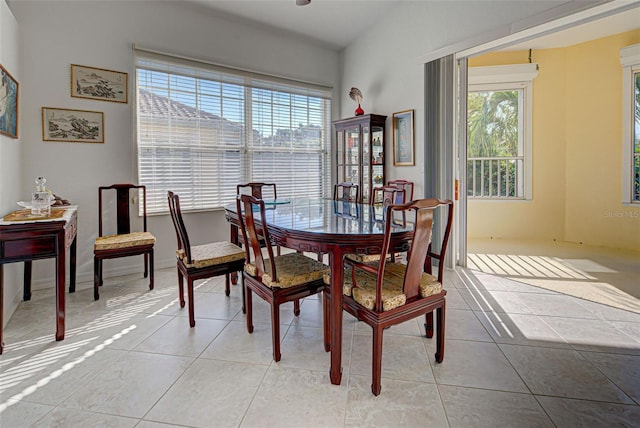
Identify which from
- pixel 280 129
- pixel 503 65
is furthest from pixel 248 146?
pixel 503 65

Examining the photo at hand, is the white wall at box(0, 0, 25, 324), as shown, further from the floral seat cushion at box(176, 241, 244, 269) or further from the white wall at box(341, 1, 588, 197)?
the white wall at box(341, 1, 588, 197)

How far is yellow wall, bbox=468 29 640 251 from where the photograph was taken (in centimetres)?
468

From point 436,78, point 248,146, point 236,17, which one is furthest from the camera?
point 248,146

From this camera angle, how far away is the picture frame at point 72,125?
321 cm

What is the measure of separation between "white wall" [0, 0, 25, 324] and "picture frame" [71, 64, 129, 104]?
0.43 meters

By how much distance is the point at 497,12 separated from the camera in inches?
124

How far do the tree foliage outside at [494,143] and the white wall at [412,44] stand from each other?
1777 mm

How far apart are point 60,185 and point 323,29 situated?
3.78 meters

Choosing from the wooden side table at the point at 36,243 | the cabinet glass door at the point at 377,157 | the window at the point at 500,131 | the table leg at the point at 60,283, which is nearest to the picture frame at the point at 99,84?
the wooden side table at the point at 36,243

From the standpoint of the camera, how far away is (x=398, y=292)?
1748mm

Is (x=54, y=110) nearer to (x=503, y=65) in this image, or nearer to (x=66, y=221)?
(x=66, y=221)

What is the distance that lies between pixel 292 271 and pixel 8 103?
2.67 m

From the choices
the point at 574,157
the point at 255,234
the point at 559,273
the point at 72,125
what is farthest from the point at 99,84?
the point at 574,157

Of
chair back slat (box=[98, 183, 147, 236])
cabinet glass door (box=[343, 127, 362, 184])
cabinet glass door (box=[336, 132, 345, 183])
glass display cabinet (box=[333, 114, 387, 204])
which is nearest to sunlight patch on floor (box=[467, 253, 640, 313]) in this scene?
glass display cabinet (box=[333, 114, 387, 204])
